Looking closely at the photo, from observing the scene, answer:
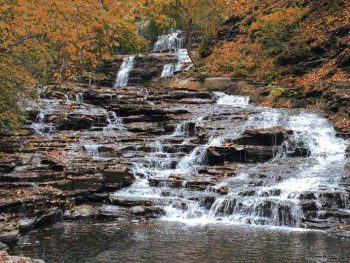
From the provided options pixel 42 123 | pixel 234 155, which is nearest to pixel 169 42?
pixel 42 123

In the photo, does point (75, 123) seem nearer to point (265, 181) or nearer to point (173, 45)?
point (265, 181)

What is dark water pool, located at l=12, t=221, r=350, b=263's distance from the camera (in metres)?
8.33

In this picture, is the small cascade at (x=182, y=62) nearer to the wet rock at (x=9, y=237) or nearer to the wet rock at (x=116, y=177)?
the wet rock at (x=116, y=177)

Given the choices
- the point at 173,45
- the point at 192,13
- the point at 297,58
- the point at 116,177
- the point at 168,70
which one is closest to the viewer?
the point at 116,177

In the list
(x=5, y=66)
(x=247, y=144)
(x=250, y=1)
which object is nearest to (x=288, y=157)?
(x=247, y=144)

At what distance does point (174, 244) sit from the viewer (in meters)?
9.18

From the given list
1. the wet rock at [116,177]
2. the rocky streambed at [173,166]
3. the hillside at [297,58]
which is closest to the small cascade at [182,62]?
the hillside at [297,58]

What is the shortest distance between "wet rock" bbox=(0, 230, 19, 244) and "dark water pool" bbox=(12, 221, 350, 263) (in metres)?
0.17

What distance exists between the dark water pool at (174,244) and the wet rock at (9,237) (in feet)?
0.55

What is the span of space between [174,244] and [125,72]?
84.8 ft

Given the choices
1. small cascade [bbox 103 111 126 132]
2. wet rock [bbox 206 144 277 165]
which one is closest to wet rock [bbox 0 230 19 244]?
wet rock [bbox 206 144 277 165]

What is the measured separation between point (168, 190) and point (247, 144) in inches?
168

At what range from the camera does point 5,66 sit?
12.4 metres

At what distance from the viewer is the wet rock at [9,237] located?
919 centimetres
